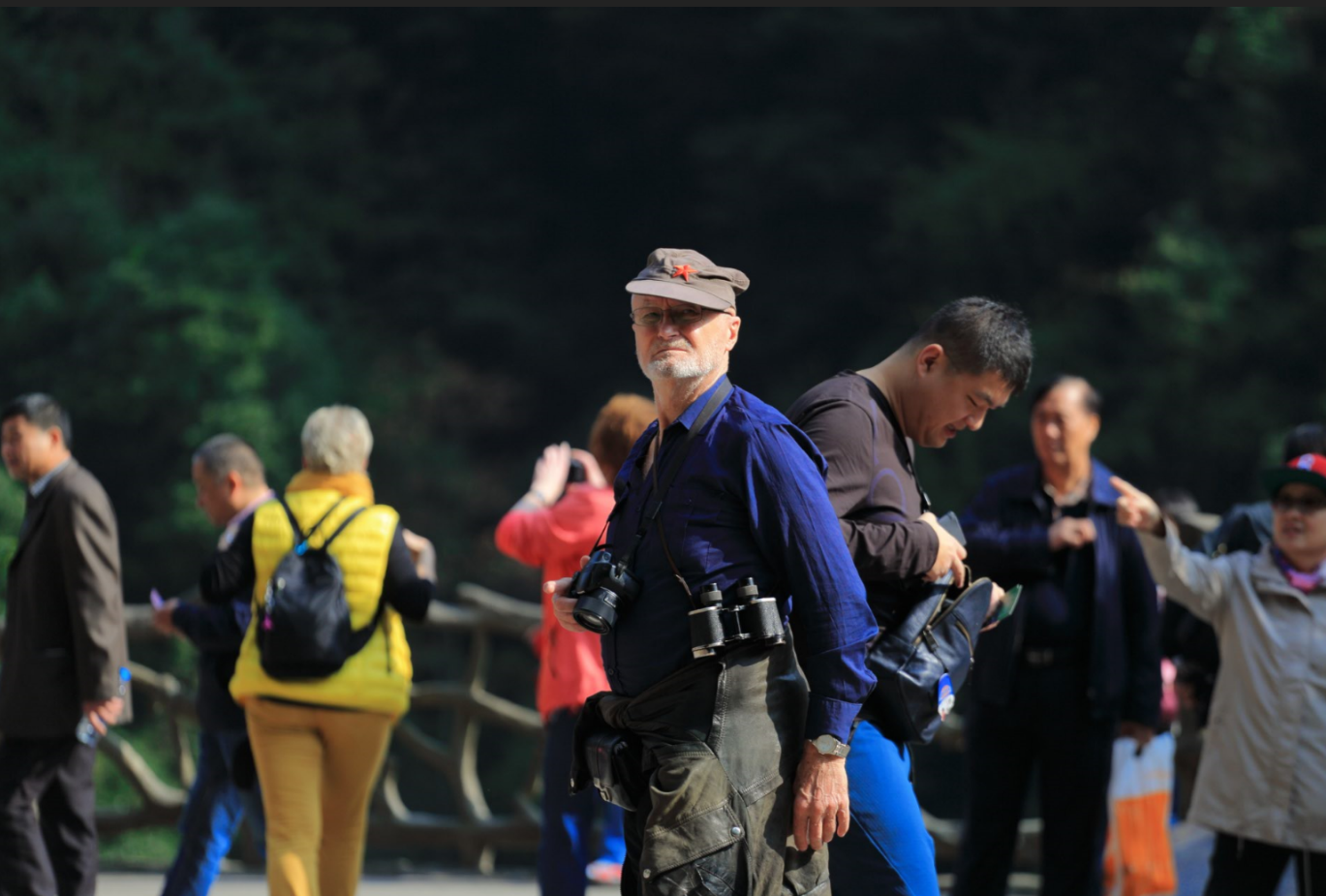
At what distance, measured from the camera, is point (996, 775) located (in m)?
5.25

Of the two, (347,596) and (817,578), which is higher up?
(817,578)

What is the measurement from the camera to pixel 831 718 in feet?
9.80

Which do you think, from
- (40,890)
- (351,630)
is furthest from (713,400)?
(40,890)

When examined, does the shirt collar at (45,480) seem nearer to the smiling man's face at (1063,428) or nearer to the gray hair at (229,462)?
the gray hair at (229,462)

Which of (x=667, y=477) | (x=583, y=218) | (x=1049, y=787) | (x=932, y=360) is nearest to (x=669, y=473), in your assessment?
(x=667, y=477)

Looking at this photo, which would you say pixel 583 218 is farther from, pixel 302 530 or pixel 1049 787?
pixel 302 530

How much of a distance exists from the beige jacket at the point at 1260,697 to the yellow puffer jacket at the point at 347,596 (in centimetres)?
214

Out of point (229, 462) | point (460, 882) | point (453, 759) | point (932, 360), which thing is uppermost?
point (932, 360)

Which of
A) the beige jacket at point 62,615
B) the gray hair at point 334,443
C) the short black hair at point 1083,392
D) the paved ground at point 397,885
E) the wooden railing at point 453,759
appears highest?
the short black hair at point 1083,392

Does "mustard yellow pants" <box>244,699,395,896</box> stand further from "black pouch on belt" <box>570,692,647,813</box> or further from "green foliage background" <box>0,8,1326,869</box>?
"green foliage background" <box>0,8,1326,869</box>

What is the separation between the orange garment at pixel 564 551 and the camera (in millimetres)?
5082

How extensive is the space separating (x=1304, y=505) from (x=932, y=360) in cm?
158

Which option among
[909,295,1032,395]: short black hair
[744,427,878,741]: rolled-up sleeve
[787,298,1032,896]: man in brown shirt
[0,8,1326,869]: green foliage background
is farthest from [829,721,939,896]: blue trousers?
[0,8,1326,869]: green foliage background

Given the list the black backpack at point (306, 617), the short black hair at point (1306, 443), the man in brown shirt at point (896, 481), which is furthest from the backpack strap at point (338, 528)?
the short black hair at point (1306, 443)
